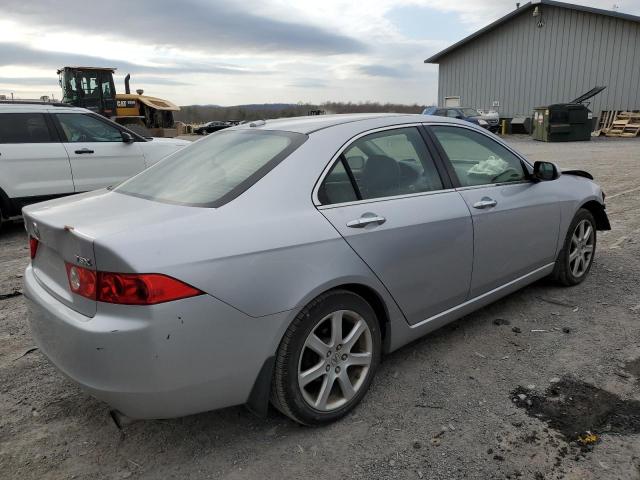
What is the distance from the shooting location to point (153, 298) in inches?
81.8

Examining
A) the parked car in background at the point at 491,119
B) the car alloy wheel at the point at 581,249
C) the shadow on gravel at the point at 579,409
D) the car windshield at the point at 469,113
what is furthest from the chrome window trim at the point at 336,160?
the parked car in background at the point at 491,119

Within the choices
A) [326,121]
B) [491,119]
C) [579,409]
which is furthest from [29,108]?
[491,119]

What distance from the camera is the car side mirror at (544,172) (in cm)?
397

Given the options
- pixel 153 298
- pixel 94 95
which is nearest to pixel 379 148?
pixel 153 298

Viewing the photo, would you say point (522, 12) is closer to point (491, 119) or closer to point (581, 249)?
point (491, 119)

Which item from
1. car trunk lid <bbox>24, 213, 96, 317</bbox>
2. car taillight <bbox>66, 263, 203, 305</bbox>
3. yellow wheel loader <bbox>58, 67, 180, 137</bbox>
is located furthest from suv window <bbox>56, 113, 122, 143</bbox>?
yellow wheel loader <bbox>58, 67, 180, 137</bbox>

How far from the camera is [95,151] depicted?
7504mm

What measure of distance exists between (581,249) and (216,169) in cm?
335

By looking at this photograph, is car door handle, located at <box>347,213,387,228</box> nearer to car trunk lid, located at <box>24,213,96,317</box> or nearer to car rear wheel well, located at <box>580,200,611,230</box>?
car trunk lid, located at <box>24,213,96,317</box>

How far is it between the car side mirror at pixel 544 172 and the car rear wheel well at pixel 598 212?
729mm

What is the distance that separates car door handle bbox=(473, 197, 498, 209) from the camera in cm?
339

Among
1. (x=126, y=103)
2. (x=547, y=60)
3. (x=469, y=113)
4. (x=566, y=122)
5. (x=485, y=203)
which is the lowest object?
(x=485, y=203)

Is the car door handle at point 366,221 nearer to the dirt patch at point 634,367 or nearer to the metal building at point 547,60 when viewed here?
the dirt patch at point 634,367

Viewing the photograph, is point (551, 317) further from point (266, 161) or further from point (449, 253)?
point (266, 161)
